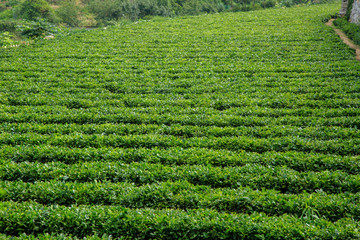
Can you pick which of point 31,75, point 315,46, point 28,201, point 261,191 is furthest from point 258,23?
point 28,201

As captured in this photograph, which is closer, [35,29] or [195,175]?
[195,175]

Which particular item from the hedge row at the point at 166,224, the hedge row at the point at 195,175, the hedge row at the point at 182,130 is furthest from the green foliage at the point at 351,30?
the hedge row at the point at 166,224

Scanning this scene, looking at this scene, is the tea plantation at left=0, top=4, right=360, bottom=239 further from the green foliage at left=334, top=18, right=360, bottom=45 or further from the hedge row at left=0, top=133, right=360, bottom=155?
the green foliage at left=334, top=18, right=360, bottom=45

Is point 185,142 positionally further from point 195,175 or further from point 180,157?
point 195,175

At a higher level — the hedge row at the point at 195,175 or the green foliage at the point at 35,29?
the green foliage at the point at 35,29

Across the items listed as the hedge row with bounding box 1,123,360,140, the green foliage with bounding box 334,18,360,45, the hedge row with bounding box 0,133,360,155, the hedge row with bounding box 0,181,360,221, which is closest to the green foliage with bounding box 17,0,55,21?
the green foliage with bounding box 334,18,360,45

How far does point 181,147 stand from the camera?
23.6 ft

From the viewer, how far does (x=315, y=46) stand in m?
15.9

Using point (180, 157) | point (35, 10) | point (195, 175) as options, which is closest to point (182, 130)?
point (180, 157)

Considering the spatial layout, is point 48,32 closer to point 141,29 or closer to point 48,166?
point 141,29

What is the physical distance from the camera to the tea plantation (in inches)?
192

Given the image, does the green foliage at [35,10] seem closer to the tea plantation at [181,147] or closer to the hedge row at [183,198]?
the tea plantation at [181,147]

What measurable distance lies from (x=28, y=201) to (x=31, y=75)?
8402 mm

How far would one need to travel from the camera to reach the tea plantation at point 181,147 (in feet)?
16.0
